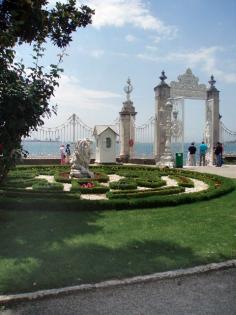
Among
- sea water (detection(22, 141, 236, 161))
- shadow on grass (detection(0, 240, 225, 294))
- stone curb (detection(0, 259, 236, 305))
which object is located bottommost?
stone curb (detection(0, 259, 236, 305))

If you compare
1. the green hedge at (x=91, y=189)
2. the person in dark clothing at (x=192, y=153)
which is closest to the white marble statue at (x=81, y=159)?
the green hedge at (x=91, y=189)

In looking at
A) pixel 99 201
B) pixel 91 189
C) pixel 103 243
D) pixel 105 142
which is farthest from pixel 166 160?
pixel 103 243

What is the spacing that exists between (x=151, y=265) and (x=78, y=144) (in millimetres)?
8667

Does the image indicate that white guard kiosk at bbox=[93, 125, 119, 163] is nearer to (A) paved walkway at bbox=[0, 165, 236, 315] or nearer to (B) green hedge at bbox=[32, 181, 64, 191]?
(B) green hedge at bbox=[32, 181, 64, 191]

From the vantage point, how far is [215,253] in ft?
20.4

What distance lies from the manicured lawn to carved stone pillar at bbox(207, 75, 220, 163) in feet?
52.1

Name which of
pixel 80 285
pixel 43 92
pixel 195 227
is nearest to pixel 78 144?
pixel 43 92

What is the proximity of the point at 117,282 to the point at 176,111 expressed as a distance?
60.3 ft

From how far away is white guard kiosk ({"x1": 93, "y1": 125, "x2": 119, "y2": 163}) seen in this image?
22531 mm

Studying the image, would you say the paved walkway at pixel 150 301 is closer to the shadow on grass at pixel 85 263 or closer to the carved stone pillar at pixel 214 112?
the shadow on grass at pixel 85 263

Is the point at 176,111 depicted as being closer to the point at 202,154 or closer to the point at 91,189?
the point at 202,154

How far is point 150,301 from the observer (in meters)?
4.61

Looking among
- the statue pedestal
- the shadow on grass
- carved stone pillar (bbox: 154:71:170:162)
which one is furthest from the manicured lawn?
carved stone pillar (bbox: 154:71:170:162)

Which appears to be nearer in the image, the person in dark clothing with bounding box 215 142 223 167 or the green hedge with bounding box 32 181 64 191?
the green hedge with bounding box 32 181 64 191
